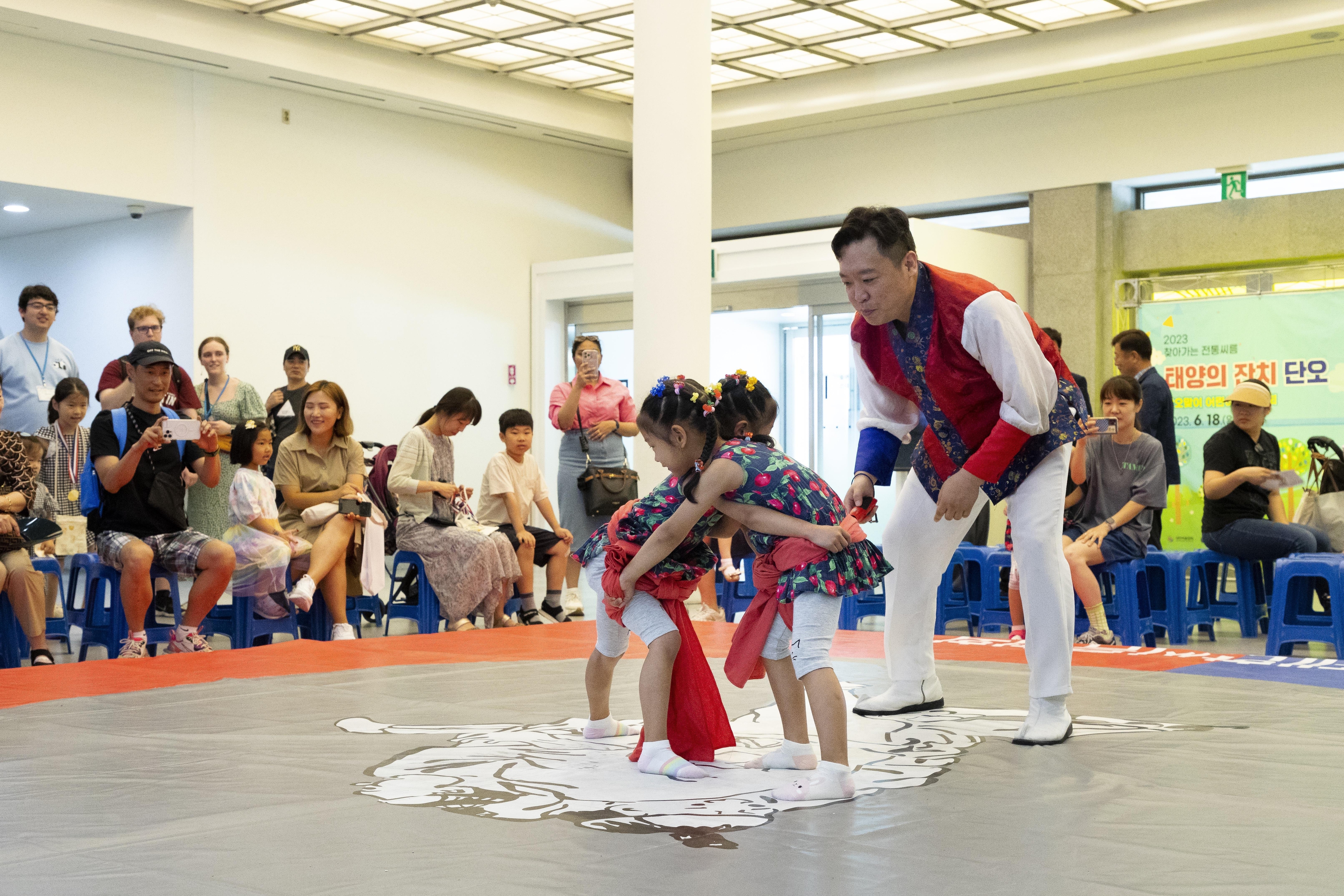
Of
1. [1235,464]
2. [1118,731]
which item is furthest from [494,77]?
[1118,731]

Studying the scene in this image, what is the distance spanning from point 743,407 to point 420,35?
23.8ft

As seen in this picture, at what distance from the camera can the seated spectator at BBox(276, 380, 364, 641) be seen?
19.2 ft

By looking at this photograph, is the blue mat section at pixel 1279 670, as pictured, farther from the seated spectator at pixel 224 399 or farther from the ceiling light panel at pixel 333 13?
the ceiling light panel at pixel 333 13

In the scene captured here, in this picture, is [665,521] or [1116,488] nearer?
[665,521]

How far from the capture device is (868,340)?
3375 millimetres

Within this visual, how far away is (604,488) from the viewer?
7.19 meters

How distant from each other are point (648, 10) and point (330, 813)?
231 inches

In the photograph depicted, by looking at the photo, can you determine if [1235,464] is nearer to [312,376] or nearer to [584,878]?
[584,878]

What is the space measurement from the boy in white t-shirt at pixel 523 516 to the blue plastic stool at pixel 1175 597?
2.80 meters

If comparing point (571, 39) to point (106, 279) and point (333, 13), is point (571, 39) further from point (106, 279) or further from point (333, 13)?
point (106, 279)

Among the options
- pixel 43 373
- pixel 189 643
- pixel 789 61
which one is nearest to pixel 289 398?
pixel 43 373

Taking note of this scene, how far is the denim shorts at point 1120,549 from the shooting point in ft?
19.1

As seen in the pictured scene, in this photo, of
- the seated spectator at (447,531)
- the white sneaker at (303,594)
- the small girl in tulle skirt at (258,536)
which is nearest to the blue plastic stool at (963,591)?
the seated spectator at (447,531)

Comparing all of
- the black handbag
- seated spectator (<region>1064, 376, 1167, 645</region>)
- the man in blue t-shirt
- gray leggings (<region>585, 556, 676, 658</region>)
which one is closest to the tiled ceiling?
the black handbag
